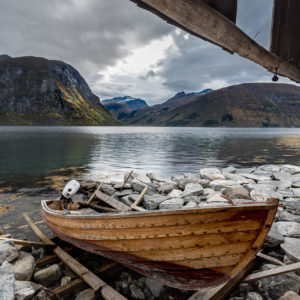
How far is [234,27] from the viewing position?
3732 millimetres

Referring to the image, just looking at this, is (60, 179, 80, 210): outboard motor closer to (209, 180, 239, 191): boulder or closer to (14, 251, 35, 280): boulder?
(14, 251, 35, 280): boulder

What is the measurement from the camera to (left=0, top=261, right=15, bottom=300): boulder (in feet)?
12.4

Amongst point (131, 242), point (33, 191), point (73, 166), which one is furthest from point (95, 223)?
point (73, 166)

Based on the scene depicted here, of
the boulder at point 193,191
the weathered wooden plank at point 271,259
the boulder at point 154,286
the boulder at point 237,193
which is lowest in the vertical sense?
the boulder at point 154,286

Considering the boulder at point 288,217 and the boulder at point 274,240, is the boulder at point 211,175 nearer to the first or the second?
the boulder at point 288,217

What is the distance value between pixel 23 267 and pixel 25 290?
1163 mm

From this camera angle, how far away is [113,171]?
837 inches

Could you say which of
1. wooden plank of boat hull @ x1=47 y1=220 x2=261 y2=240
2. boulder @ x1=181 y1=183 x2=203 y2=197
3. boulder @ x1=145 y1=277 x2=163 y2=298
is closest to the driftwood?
wooden plank of boat hull @ x1=47 y1=220 x2=261 y2=240

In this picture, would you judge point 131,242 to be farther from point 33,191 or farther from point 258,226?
point 33,191

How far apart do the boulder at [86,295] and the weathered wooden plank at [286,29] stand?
7.16 meters

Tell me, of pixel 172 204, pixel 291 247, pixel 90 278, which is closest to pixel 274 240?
pixel 291 247

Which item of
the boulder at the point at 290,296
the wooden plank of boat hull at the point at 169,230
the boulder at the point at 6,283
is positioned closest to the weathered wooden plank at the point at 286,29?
the wooden plank of boat hull at the point at 169,230

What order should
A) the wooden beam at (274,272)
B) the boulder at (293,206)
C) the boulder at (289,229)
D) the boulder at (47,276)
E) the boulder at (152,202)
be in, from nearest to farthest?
the wooden beam at (274,272), the boulder at (47,276), the boulder at (289,229), the boulder at (293,206), the boulder at (152,202)

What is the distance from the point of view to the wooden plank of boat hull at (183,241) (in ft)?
12.5
